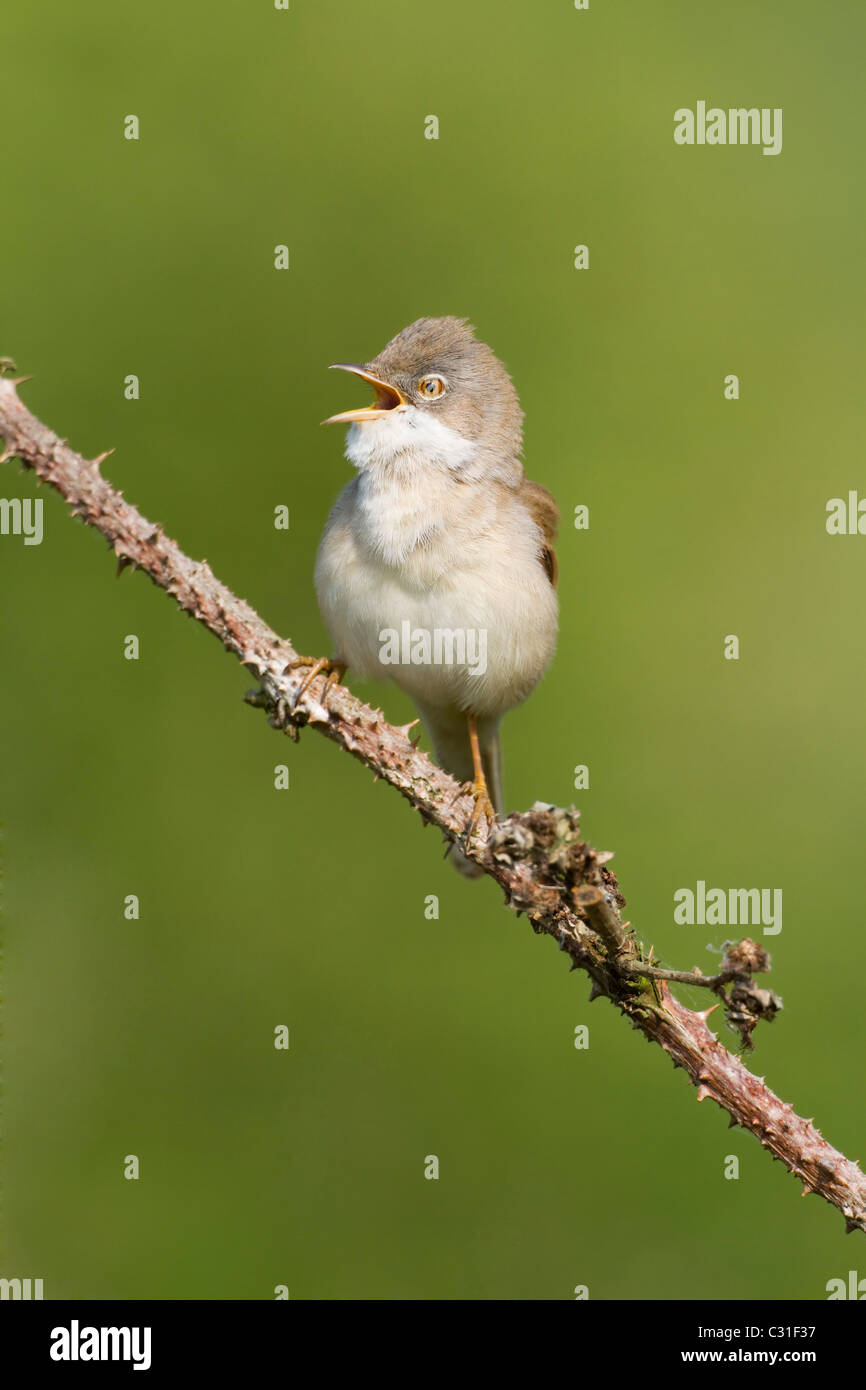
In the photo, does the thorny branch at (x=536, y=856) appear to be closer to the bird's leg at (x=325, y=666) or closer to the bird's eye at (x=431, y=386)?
the bird's leg at (x=325, y=666)

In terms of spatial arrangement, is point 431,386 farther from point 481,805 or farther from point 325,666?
point 481,805

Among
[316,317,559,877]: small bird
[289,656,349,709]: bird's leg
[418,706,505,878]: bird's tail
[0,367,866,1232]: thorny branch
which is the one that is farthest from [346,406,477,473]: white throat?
[0,367,866,1232]: thorny branch

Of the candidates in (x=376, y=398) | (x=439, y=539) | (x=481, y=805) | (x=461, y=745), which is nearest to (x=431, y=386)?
(x=376, y=398)

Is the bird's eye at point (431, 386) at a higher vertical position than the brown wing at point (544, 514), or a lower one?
higher

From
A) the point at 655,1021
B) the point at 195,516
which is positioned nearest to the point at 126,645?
the point at 195,516

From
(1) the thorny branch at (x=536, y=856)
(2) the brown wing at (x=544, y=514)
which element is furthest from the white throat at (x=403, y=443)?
(1) the thorny branch at (x=536, y=856)
